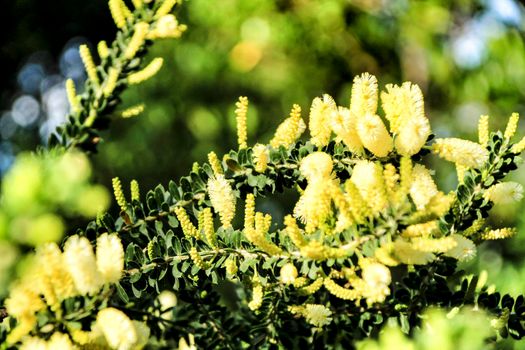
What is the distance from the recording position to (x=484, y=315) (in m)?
0.70

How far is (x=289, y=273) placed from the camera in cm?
57

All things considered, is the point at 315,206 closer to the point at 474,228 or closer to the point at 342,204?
the point at 342,204

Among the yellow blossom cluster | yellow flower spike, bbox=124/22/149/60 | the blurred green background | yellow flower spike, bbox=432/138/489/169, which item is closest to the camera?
the yellow blossom cluster

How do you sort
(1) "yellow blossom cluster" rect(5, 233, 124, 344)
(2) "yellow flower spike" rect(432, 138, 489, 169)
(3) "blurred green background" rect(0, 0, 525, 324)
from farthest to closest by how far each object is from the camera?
(3) "blurred green background" rect(0, 0, 525, 324) → (2) "yellow flower spike" rect(432, 138, 489, 169) → (1) "yellow blossom cluster" rect(5, 233, 124, 344)

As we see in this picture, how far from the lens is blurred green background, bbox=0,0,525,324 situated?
2.52 m

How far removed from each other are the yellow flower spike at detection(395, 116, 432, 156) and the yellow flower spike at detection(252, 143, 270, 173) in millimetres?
135

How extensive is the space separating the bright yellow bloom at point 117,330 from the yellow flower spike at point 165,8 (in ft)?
1.23

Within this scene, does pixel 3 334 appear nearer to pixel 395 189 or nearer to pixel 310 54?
pixel 395 189

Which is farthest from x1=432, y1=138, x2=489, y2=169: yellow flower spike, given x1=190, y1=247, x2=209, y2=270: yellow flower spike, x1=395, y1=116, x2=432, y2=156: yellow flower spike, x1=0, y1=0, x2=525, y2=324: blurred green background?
x1=0, y1=0, x2=525, y2=324: blurred green background

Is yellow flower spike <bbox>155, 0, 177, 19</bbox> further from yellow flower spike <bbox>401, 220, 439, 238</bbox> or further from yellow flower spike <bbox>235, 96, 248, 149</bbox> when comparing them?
yellow flower spike <bbox>401, 220, 439, 238</bbox>

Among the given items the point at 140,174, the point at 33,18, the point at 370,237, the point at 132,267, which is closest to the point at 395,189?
the point at 370,237

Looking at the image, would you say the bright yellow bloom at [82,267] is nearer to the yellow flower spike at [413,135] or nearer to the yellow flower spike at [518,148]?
the yellow flower spike at [413,135]

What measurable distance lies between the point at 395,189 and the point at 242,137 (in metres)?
0.21

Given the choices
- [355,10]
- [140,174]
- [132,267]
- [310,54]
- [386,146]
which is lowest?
[140,174]
